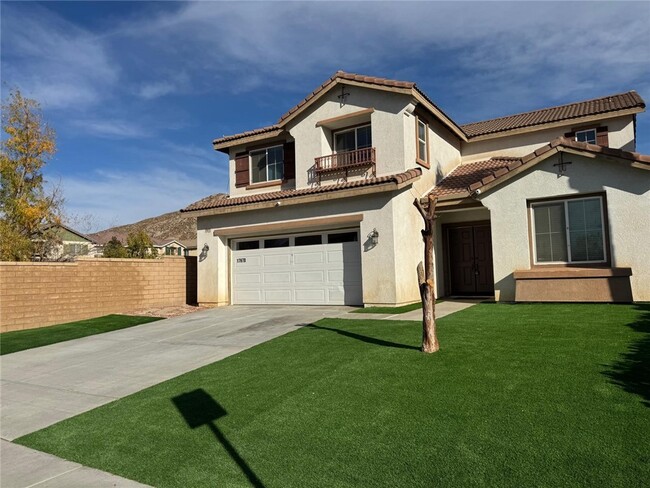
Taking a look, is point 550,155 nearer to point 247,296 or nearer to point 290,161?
point 290,161

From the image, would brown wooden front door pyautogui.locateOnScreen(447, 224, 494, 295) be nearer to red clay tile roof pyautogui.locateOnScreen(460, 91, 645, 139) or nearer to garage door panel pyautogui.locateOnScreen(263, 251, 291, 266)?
red clay tile roof pyautogui.locateOnScreen(460, 91, 645, 139)

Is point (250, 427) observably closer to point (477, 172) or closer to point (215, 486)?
point (215, 486)

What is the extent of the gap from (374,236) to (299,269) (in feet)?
9.92

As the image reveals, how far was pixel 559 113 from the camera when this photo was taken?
57.2 feet

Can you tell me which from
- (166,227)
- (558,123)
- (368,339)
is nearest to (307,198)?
(368,339)

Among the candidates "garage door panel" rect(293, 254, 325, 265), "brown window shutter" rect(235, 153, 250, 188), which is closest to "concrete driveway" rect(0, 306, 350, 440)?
"garage door panel" rect(293, 254, 325, 265)

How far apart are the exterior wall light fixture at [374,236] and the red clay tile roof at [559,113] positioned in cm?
778

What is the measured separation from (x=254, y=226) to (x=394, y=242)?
5.14 metres

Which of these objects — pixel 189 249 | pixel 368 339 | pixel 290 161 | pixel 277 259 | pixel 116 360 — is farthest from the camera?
pixel 189 249

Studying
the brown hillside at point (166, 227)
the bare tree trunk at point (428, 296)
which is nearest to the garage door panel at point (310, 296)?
the bare tree trunk at point (428, 296)

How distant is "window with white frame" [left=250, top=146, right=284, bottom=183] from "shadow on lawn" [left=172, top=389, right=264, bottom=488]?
464 inches

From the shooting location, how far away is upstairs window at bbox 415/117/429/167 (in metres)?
14.6

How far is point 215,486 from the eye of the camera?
3832 millimetres

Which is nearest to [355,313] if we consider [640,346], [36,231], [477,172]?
[640,346]
